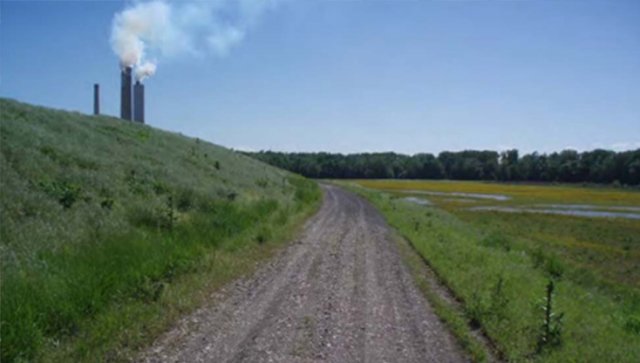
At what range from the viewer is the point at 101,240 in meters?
13.5

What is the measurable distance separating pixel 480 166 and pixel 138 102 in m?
131

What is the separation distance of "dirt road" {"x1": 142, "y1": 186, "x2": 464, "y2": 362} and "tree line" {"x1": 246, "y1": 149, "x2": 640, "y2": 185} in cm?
13241

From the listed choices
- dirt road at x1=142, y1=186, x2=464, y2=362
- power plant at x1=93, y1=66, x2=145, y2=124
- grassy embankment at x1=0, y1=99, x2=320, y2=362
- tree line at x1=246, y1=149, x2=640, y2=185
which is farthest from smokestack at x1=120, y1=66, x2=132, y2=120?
tree line at x1=246, y1=149, x2=640, y2=185

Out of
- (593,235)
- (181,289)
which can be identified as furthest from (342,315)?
(593,235)

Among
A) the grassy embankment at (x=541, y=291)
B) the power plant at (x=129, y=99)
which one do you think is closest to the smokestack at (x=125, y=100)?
the power plant at (x=129, y=99)

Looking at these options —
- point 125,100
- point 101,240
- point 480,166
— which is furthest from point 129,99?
point 480,166

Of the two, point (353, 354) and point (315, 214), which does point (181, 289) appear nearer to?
point (353, 354)

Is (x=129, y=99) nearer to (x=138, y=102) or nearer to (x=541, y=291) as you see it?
(x=138, y=102)

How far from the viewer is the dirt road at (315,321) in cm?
850

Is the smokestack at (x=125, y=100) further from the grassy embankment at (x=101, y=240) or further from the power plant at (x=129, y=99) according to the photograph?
the grassy embankment at (x=101, y=240)

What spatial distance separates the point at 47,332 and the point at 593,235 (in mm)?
36396

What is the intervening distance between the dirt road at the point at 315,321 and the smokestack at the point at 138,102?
38494 mm

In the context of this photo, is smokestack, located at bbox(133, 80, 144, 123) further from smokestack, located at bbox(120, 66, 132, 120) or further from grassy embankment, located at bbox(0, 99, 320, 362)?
grassy embankment, located at bbox(0, 99, 320, 362)

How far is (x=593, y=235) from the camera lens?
37594 mm
